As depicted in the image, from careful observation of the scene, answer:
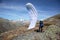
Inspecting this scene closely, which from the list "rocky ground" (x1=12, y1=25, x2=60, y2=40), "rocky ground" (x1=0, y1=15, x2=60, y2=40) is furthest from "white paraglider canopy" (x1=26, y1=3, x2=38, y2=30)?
"rocky ground" (x1=12, y1=25, x2=60, y2=40)

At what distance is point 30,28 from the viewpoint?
124 inches

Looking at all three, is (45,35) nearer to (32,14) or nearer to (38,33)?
(38,33)

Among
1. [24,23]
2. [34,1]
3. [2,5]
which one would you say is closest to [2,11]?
[2,5]

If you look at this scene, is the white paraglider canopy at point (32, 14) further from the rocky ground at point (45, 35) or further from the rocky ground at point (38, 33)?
the rocky ground at point (45, 35)

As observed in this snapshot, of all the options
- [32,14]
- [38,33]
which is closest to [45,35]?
[38,33]

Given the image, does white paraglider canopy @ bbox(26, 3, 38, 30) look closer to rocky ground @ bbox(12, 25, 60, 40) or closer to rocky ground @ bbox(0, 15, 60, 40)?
rocky ground @ bbox(0, 15, 60, 40)

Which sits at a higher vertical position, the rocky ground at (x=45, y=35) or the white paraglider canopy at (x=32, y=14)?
the white paraglider canopy at (x=32, y=14)

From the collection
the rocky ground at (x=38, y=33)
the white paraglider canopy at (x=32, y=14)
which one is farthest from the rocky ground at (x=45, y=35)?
the white paraglider canopy at (x=32, y=14)

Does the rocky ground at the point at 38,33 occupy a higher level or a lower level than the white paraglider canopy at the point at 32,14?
lower

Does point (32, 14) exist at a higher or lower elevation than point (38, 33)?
higher

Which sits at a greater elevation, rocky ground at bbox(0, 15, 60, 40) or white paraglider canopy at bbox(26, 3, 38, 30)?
white paraglider canopy at bbox(26, 3, 38, 30)

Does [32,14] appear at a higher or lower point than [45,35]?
higher

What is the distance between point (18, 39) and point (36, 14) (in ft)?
2.38

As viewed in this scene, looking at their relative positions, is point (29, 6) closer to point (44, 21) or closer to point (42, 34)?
point (44, 21)
